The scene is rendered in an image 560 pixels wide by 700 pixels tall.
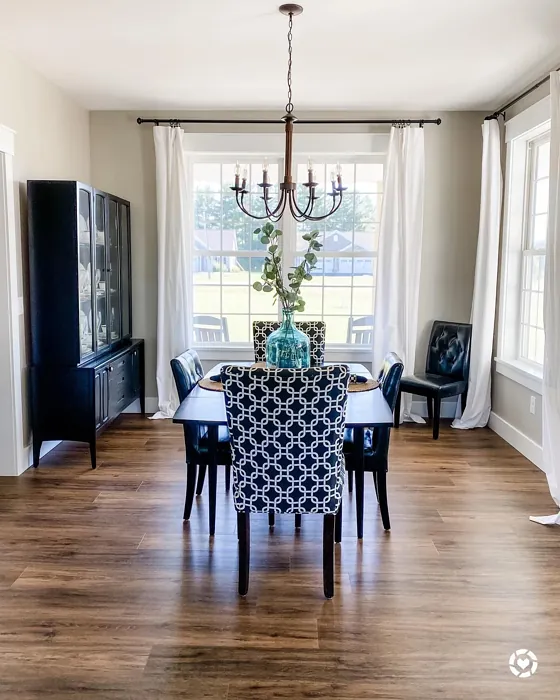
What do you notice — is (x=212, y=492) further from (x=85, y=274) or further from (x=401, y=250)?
(x=401, y=250)

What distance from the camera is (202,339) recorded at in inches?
221

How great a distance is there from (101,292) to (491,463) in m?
3.14

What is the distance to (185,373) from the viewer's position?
10.7 ft

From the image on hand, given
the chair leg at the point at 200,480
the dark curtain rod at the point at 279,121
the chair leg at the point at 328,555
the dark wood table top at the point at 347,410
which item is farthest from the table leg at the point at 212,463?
the dark curtain rod at the point at 279,121

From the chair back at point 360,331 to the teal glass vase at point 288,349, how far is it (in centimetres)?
238

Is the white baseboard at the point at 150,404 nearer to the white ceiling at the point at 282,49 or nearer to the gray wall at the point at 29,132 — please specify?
the gray wall at the point at 29,132

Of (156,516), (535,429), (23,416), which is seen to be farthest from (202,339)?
(535,429)

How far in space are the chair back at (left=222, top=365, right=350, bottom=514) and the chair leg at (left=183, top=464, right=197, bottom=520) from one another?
0.77 m

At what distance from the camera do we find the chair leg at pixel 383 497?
3121mm

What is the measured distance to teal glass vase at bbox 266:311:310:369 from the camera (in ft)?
10.4

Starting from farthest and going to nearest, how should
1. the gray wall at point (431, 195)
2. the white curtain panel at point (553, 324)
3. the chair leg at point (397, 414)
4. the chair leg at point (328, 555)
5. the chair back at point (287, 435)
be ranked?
1. the gray wall at point (431, 195)
2. the chair leg at point (397, 414)
3. the white curtain panel at point (553, 324)
4. the chair leg at point (328, 555)
5. the chair back at point (287, 435)

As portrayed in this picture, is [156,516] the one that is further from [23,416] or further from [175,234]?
[175,234]

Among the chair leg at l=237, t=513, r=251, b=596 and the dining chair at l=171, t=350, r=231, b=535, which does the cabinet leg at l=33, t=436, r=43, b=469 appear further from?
the chair leg at l=237, t=513, r=251, b=596

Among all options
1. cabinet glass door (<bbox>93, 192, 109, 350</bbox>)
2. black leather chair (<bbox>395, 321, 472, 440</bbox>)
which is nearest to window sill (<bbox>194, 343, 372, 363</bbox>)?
black leather chair (<bbox>395, 321, 472, 440</bbox>)
